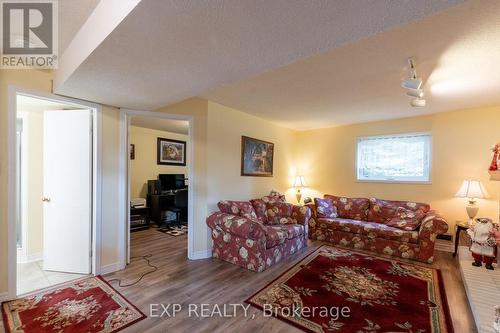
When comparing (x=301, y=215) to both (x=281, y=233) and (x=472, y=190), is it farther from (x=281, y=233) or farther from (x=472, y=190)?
(x=472, y=190)

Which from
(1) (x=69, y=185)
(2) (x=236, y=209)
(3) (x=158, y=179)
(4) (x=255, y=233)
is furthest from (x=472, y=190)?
(3) (x=158, y=179)

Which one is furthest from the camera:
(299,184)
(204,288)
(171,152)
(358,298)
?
(171,152)

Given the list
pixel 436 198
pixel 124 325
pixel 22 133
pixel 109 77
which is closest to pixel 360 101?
pixel 436 198

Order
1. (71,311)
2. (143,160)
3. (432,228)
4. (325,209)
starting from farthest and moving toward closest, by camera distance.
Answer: (143,160) → (325,209) → (432,228) → (71,311)

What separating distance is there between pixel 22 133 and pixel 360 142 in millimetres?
5648

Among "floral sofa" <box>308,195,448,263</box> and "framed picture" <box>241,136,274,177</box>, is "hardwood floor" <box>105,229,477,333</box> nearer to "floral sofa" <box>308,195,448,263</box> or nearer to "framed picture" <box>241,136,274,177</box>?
"floral sofa" <box>308,195,448,263</box>

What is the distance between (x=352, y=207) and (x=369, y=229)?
2.29 ft

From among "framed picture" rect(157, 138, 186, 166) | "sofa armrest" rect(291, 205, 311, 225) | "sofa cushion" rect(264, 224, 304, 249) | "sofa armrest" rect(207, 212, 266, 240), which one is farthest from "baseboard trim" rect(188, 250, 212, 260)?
"framed picture" rect(157, 138, 186, 166)

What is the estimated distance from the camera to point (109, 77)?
1.88 metres

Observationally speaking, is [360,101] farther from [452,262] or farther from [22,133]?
[22,133]

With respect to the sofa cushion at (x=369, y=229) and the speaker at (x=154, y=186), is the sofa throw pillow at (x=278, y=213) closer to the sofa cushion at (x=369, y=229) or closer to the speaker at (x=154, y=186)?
the sofa cushion at (x=369, y=229)

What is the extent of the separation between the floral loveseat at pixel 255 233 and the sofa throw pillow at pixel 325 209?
55cm

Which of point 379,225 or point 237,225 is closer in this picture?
point 237,225

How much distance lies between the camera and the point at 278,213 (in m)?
3.94
